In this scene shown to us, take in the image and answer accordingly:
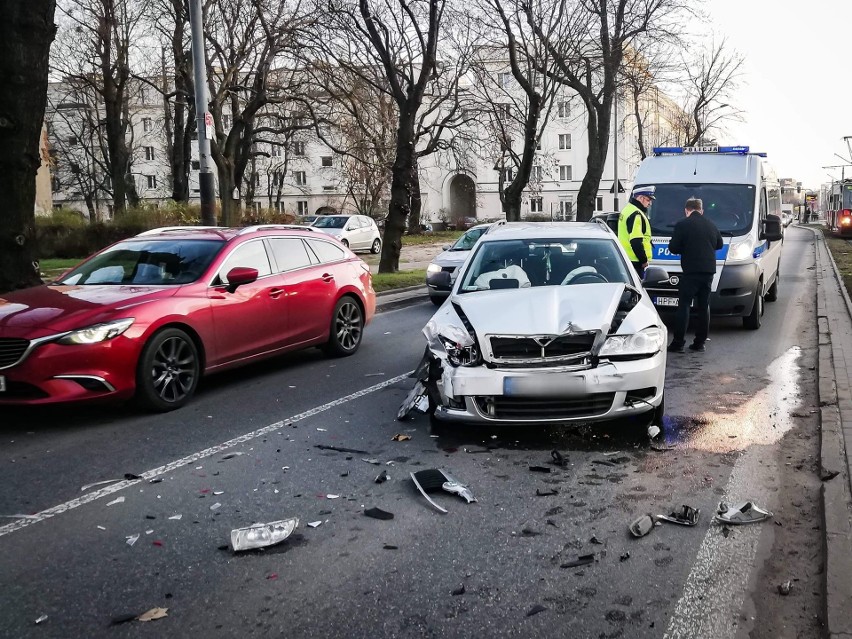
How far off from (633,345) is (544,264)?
1710mm

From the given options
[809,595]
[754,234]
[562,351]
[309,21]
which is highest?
[309,21]

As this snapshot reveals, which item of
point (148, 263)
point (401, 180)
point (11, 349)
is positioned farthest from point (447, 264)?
point (11, 349)

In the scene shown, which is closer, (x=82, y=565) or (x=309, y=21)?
(x=82, y=565)

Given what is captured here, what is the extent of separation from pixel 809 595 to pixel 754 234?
9.25 meters

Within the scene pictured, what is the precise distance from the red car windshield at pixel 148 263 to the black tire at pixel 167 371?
73 centimetres

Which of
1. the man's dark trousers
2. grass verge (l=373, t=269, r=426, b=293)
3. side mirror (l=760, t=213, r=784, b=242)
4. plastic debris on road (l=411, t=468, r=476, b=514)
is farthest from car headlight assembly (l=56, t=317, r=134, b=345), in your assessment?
grass verge (l=373, t=269, r=426, b=293)

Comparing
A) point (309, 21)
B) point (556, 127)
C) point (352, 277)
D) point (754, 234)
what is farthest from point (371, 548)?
point (556, 127)

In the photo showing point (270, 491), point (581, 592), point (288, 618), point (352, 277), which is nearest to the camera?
point (288, 618)

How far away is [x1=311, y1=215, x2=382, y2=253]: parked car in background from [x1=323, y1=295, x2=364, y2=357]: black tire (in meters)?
22.1

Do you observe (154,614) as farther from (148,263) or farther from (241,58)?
(241,58)

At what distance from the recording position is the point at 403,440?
625 centimetres

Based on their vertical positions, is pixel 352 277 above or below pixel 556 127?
below

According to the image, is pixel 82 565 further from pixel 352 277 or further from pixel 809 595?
pixel 352 277

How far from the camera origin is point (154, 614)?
3.53m
